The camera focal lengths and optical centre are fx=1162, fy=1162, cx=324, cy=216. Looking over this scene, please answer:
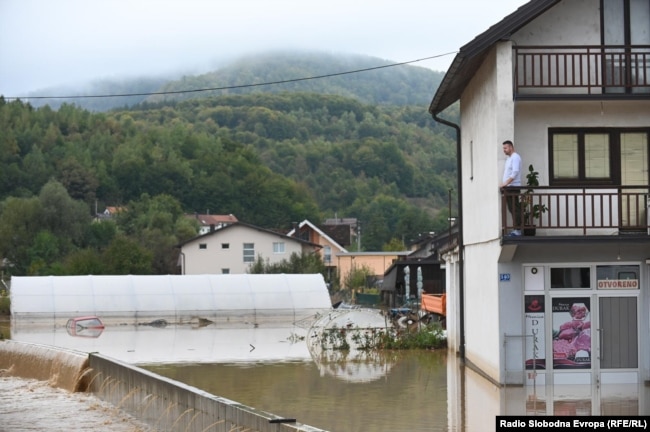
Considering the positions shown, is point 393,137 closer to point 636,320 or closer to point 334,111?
point 334,111

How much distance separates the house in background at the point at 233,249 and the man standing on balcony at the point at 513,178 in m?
73.5

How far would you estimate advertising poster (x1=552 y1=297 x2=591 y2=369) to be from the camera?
76.2 feet

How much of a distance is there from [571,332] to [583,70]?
18.0ft

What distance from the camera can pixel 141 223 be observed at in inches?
5044

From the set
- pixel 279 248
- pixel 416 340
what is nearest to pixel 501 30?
pixel 416 340

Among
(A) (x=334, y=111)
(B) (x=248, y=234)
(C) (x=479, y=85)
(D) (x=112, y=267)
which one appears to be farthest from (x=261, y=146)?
(C) (x=479, y=85)

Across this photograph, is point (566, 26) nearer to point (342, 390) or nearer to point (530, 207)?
point (530, 207)

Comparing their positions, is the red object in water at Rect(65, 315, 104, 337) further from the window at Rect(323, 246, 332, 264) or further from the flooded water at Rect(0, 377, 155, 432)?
the window at Rect(323, 246, 332, 264)

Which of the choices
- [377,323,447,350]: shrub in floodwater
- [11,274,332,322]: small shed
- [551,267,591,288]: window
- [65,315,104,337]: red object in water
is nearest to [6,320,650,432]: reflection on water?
[377,323,447,350]: shrub in floodwater

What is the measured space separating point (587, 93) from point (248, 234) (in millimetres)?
76360

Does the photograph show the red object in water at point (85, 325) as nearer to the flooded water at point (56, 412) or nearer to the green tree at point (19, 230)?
the flooded water at point (56, 412)

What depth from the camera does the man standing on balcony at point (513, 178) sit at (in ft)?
73.9

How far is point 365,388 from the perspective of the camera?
23391 millimetres

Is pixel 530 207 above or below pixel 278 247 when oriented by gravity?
above
